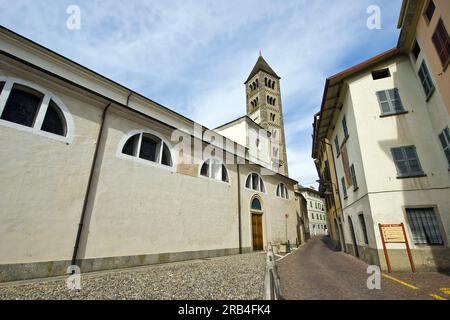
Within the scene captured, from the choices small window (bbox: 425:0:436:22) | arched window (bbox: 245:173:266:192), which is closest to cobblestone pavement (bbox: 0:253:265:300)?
arched window (bbox: 245:173:266:192)

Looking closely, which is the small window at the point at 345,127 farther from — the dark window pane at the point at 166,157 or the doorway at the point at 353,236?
the dark window pane at the point at 166,157

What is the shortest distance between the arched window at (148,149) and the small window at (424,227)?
1120cm

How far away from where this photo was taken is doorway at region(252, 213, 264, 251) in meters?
16.1

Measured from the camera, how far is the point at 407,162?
8703 mm

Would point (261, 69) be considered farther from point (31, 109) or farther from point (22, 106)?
point (22, 106)

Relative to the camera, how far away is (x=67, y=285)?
5746mm

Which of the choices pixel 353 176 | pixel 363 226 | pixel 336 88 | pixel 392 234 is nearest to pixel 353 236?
pixel 363 226

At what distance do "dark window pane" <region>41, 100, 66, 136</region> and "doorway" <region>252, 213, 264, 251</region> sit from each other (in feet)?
44.1

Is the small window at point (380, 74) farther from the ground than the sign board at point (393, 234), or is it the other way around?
the small window at point (380, 74)

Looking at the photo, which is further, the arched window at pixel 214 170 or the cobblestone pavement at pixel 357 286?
the arched window at pixel 214 170

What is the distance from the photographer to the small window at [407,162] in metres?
8.50

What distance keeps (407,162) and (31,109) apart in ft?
49.0

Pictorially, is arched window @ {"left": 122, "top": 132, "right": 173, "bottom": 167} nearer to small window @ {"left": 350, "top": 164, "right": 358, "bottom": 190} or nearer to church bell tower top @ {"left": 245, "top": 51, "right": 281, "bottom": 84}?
small window @ {"left": 350, "top": 164, "right": 358, "bottom": 190}

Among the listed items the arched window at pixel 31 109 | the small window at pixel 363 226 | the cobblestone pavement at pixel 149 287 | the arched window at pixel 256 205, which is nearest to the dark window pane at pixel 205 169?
the arched window at pixel 256 205
